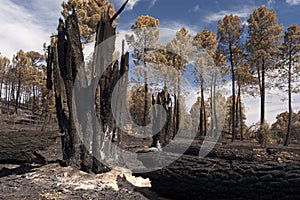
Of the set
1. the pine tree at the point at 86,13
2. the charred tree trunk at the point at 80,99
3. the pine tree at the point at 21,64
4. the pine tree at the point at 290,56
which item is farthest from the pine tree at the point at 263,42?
the pine tree at the point at 21,64

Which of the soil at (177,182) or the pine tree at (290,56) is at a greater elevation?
the pine tree at (290,56)

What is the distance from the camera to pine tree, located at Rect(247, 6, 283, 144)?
18656 millimetres

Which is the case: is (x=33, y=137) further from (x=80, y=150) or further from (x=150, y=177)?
(x=150, y=177)

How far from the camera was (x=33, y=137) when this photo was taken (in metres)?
10.1

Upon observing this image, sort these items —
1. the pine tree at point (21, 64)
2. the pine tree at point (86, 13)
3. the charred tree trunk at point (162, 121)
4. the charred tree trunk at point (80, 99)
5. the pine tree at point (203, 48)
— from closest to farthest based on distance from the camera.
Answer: the charred tree trunk at point (80, 99) < the charred tree trunk at point (162, 121) < the pine tree at point (86, 13) < the pine tree at point (203, 48) < the pine tree at point (21, 64)

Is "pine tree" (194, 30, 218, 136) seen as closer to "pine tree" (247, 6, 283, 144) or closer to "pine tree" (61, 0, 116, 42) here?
"pine tree" (247, 6, 283, 144)

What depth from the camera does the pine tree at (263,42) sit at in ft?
61.2

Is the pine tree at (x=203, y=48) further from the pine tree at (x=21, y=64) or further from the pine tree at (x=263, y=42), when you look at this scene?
the pine tree at (x=21, y=64)

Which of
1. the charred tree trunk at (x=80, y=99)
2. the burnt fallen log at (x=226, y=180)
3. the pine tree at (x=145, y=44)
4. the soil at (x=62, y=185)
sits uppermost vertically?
the pine tree at (x=145, y=44)

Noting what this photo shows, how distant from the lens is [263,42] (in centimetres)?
1877

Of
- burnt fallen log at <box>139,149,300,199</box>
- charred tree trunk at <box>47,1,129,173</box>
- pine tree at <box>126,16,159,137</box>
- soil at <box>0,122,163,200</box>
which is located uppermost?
pine tree at <box>126,16,159,137</box>

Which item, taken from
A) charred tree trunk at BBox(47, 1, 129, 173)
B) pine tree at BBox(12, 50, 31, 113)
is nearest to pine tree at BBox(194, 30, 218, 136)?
charred tree trunk at BBox(47, 1, 129, 173)

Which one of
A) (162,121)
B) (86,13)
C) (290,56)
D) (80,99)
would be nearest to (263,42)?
(290,56)

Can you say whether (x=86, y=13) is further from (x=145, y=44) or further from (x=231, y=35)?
(x=231, y=35)
